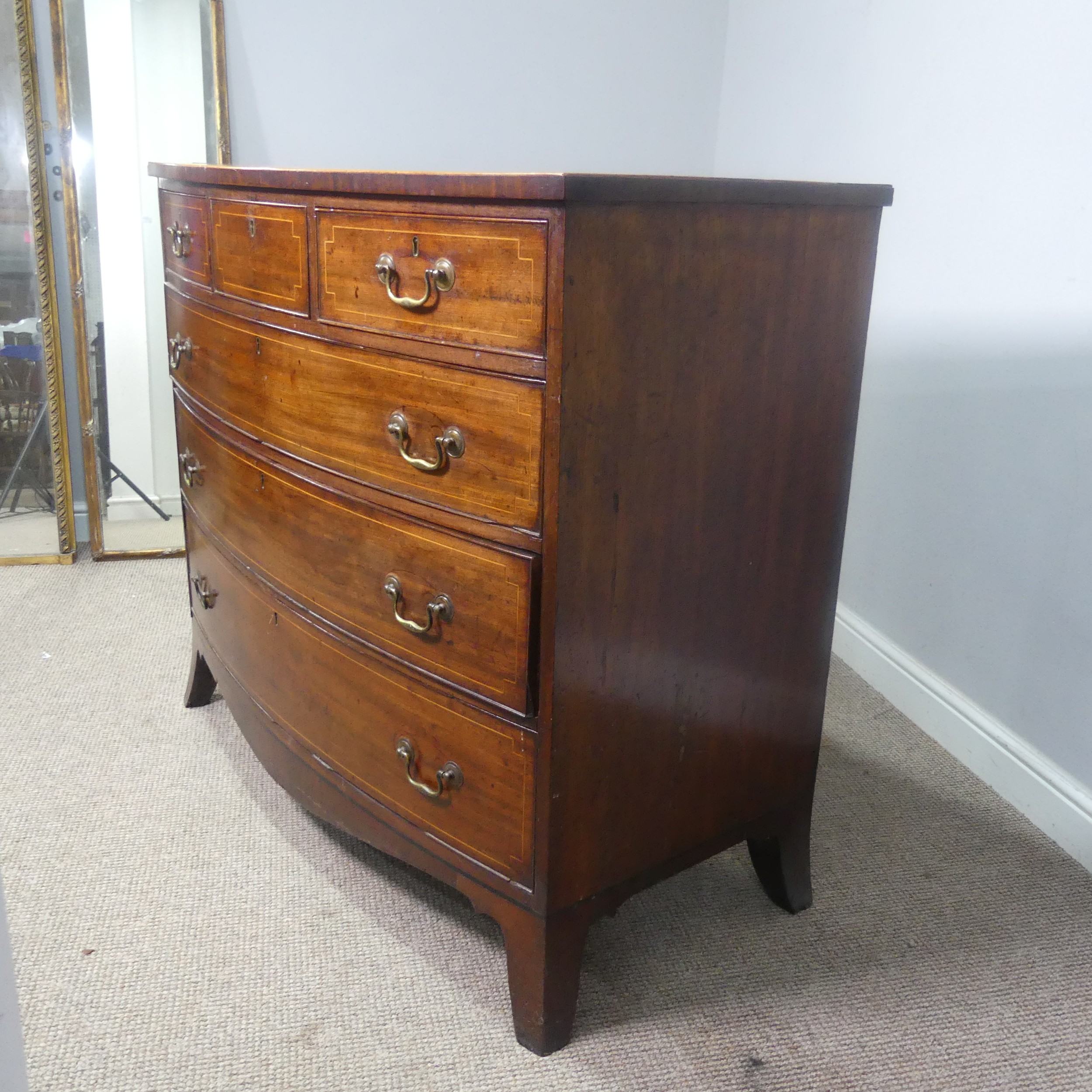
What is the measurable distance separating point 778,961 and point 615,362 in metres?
0.98

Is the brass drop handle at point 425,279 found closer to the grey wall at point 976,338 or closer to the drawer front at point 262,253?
the drawer front at point 262,253

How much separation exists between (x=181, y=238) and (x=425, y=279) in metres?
0.79

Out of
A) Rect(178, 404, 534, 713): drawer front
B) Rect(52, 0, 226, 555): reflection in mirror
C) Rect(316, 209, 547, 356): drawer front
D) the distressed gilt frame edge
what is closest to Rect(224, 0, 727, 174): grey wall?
Rect(52, 0, 226, 555): reflection in mirror

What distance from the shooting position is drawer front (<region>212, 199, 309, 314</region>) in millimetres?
1429

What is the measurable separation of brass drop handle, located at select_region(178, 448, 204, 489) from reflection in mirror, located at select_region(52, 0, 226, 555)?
3.91 feet

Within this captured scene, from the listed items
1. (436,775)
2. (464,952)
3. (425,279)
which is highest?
(425,279)

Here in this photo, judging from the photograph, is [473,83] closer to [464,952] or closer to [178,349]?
[178,349]

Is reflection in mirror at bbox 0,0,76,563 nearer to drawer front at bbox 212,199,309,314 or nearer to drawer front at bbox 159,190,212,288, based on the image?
drawer front at bbox 159,190,212,288

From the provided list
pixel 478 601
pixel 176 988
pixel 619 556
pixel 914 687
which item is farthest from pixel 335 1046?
pixel 914 687

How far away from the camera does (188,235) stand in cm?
178

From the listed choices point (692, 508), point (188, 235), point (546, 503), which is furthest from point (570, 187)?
point (188, 235)

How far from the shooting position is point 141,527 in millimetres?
3238

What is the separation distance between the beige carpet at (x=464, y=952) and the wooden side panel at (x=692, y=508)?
24cm

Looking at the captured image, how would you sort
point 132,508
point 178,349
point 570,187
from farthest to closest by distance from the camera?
1. point 132,508
2. point 178,349
3. point 570,187
